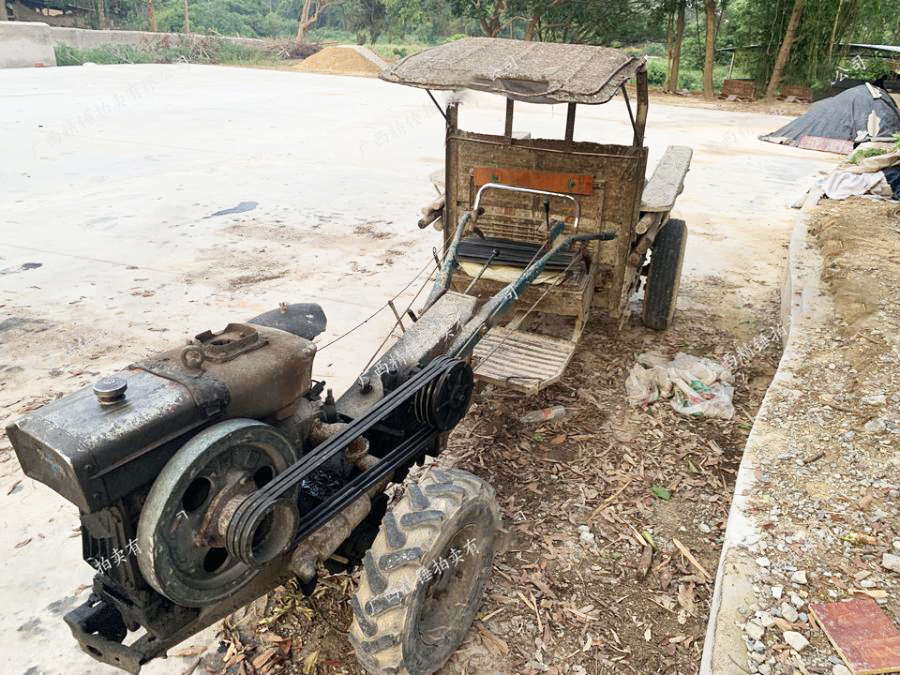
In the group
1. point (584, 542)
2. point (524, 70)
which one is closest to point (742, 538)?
point (584, 542)

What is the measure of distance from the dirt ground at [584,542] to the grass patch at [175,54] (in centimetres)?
3438

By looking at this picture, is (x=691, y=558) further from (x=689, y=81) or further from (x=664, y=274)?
(x=689, y=81)

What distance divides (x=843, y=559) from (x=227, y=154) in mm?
12924

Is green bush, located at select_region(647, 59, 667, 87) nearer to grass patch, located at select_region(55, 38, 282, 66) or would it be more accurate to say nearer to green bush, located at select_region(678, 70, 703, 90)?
green bush, located at select_region(678, 70, 703, 90)

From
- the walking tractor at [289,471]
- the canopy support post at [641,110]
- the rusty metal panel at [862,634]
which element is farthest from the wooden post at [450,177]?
the rusty metal panel at [862,634]

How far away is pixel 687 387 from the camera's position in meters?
5.41

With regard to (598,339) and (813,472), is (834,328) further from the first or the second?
(813,472)

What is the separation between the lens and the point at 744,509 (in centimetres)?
361

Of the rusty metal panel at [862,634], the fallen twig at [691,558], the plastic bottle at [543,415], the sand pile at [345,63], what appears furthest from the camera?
the sand pile at [345,63]

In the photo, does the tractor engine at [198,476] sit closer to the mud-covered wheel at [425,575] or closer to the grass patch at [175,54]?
the mud-covered wheel at [425,575]

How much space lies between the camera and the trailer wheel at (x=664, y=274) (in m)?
6.30

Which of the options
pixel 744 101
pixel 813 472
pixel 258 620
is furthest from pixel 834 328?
pixel 744 101

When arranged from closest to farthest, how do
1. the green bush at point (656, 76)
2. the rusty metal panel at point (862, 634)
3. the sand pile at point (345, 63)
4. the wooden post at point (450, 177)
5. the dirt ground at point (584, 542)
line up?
the rusty metal panel at point (862, 634) < the dirt ground at point (584, 542) < the wooden post at point (450, 177) < the green bush at point (656, 76) < the sand pile at point (345, 63)

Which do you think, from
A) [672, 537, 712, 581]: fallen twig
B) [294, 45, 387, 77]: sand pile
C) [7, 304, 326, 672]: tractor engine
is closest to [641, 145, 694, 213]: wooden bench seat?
[672, 537, 712, 581]: fallen twig
